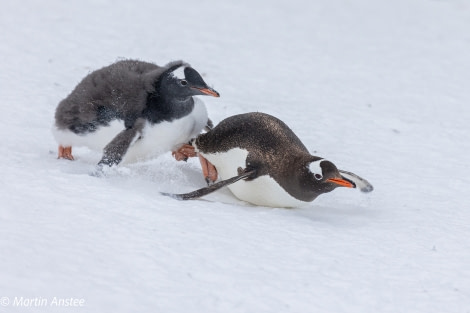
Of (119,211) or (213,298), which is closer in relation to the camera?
(213,298)

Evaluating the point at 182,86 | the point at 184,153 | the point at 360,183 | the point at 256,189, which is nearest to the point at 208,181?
the point at 184,153

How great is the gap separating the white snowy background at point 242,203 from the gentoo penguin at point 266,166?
94 mm

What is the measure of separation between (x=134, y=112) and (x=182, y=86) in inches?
10.4

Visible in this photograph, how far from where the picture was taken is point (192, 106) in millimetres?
4277

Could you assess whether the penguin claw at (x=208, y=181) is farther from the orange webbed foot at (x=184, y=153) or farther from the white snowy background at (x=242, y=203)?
the orange webbed foot at (x=184, y=153)

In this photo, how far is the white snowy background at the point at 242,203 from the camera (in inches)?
119

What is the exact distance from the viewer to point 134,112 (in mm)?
4145

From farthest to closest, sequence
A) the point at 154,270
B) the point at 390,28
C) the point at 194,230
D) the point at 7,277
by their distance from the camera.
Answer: the point at 390,28 → the point at 194,230 → the point at 154,270 → the point at 7,277

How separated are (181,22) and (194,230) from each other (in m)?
4.67

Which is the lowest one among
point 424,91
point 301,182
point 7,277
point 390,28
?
point 7,277

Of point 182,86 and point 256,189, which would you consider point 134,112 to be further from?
point 256,189

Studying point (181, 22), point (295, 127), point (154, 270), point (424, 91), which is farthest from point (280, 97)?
point (154, 270)

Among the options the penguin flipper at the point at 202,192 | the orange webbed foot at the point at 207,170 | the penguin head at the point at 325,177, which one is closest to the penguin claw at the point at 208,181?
the orange webbed foot at the point at 207,170

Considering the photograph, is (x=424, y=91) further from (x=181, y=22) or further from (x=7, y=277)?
(x=7, y=277)
